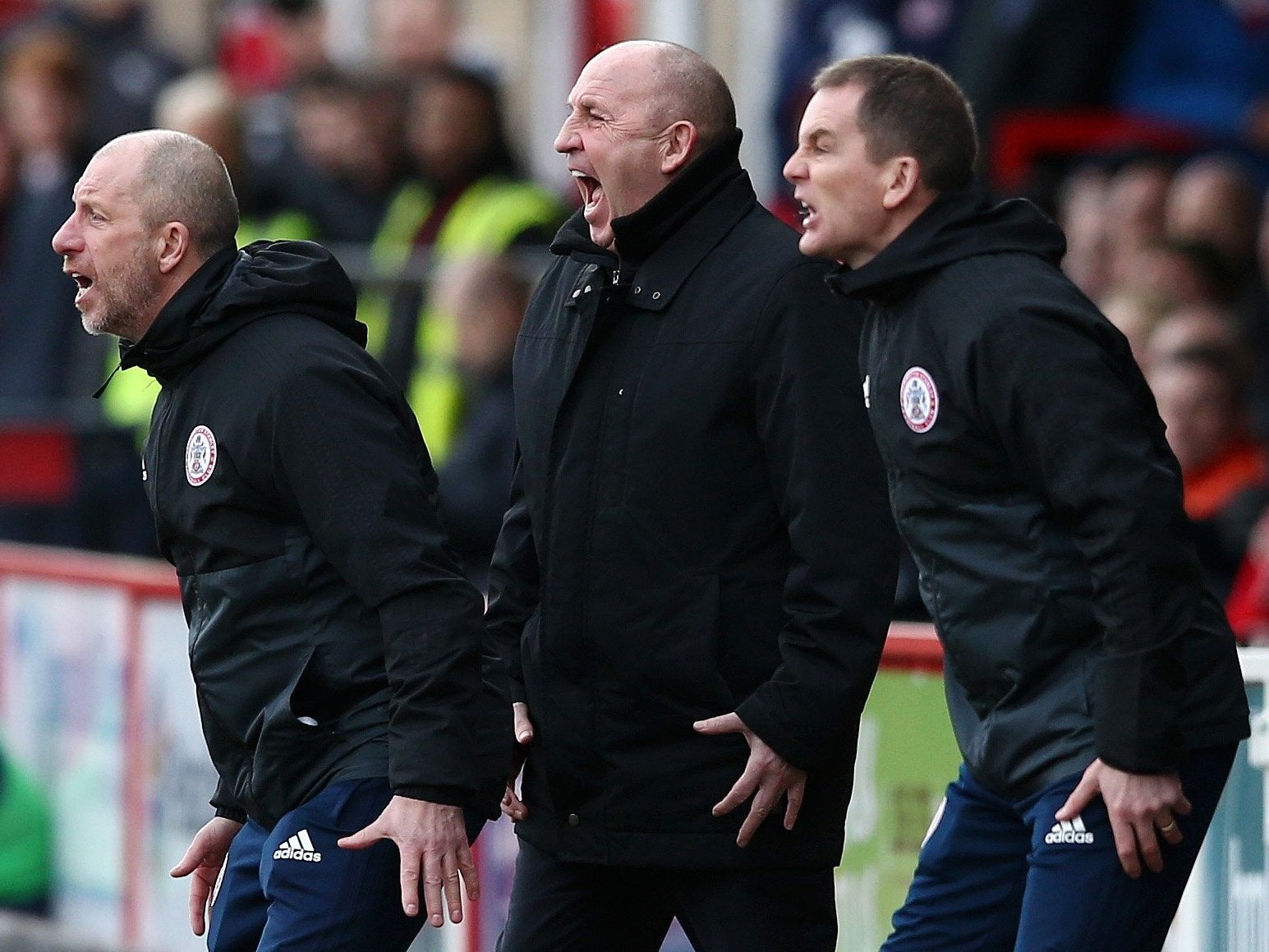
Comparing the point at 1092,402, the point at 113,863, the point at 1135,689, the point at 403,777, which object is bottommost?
the point at 113,863

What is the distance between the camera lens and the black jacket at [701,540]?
149 inches

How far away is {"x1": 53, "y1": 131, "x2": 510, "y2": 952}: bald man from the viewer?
144 inches

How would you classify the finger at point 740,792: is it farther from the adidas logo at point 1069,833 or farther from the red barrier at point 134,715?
the red barrier at point 134,715

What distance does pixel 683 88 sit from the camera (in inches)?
154

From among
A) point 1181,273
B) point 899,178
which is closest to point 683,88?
point 899,178

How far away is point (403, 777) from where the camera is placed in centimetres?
362

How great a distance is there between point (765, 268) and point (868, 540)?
464 millimetres

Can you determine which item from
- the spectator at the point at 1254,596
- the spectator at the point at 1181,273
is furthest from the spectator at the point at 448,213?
the spectator at the point at 1254,596

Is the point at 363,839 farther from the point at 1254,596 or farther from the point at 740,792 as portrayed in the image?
the point at 1254,596

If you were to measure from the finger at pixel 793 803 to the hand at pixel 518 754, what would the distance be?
462 millimetres

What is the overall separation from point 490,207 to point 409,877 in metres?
5.76

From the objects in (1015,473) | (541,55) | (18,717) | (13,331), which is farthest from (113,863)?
(541,55)

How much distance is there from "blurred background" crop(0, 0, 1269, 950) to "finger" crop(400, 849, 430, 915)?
1.68 m

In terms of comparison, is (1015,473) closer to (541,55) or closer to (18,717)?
(18,717)
